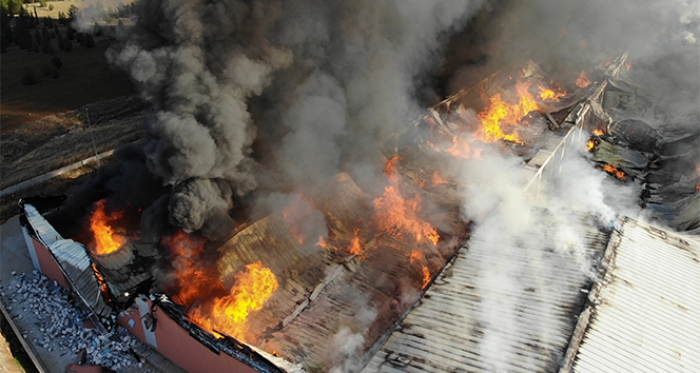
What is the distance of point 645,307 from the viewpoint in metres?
9.45

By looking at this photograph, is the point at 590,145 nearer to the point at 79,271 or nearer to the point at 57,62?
the point at 79,271

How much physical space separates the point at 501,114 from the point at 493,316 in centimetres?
1661

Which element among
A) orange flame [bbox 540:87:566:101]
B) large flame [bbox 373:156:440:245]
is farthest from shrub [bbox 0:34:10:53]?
orange flame [bbox 540:87:566:101]

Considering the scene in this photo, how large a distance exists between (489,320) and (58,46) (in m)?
36.5

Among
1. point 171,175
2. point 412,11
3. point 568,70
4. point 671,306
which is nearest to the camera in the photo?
point 671,306

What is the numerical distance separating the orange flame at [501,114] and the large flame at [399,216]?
7073 millimetres

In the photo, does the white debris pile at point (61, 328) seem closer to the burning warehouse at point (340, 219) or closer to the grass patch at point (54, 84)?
the burning warehouse at point (340, 219)

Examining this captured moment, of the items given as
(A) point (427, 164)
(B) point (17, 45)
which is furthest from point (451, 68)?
(B) point (17, 45)

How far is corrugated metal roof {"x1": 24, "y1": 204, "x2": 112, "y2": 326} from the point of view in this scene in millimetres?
11516

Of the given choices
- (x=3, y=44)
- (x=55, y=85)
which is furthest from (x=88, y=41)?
(x=55, y=85)

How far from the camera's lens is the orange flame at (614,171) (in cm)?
1839

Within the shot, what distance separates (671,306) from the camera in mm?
9562

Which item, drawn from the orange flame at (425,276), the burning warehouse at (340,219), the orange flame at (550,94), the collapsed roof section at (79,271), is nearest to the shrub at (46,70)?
the burning warehouse at (340,219)

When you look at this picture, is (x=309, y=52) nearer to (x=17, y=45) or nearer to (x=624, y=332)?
(x=624, y=332)
